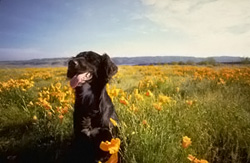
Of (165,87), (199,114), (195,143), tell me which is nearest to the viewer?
(195,143)

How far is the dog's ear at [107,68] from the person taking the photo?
95.1 inches

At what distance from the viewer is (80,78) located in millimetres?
2250

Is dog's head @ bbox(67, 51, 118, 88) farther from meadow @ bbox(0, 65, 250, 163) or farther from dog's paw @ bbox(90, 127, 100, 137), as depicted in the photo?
dog's paw @ bbox(90, 127, 100, 137)

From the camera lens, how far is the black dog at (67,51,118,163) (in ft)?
7.23

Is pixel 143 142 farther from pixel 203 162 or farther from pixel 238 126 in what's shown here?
pixel 238 126

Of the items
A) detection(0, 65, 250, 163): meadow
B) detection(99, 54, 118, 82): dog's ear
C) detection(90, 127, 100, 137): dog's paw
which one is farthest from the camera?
detection(99, 54, 118, 82): dog's ear

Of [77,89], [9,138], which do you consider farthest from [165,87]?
[9,138]

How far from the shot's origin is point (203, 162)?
1.09 meters

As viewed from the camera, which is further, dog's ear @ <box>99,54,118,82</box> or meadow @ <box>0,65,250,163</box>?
dog's ear @ <box>99,54,118,82</box>

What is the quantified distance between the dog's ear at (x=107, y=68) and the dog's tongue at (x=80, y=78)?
0.66ft

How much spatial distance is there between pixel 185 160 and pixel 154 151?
379mm

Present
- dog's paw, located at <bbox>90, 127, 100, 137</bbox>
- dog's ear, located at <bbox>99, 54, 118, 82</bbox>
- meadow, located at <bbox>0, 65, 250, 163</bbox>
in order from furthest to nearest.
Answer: dog's ear, located at <bbox>99, 54, 118, 82</bbox> < dog's paw, located at <bbox>90, 127, 100, 137</bbox> < meadow, located at <bbox>0, 65, 250, 163</bbox>

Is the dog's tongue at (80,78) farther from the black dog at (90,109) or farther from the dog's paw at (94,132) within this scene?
the dog's paw at (94,132)

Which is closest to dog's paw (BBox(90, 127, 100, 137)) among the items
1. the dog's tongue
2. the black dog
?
the black dog
